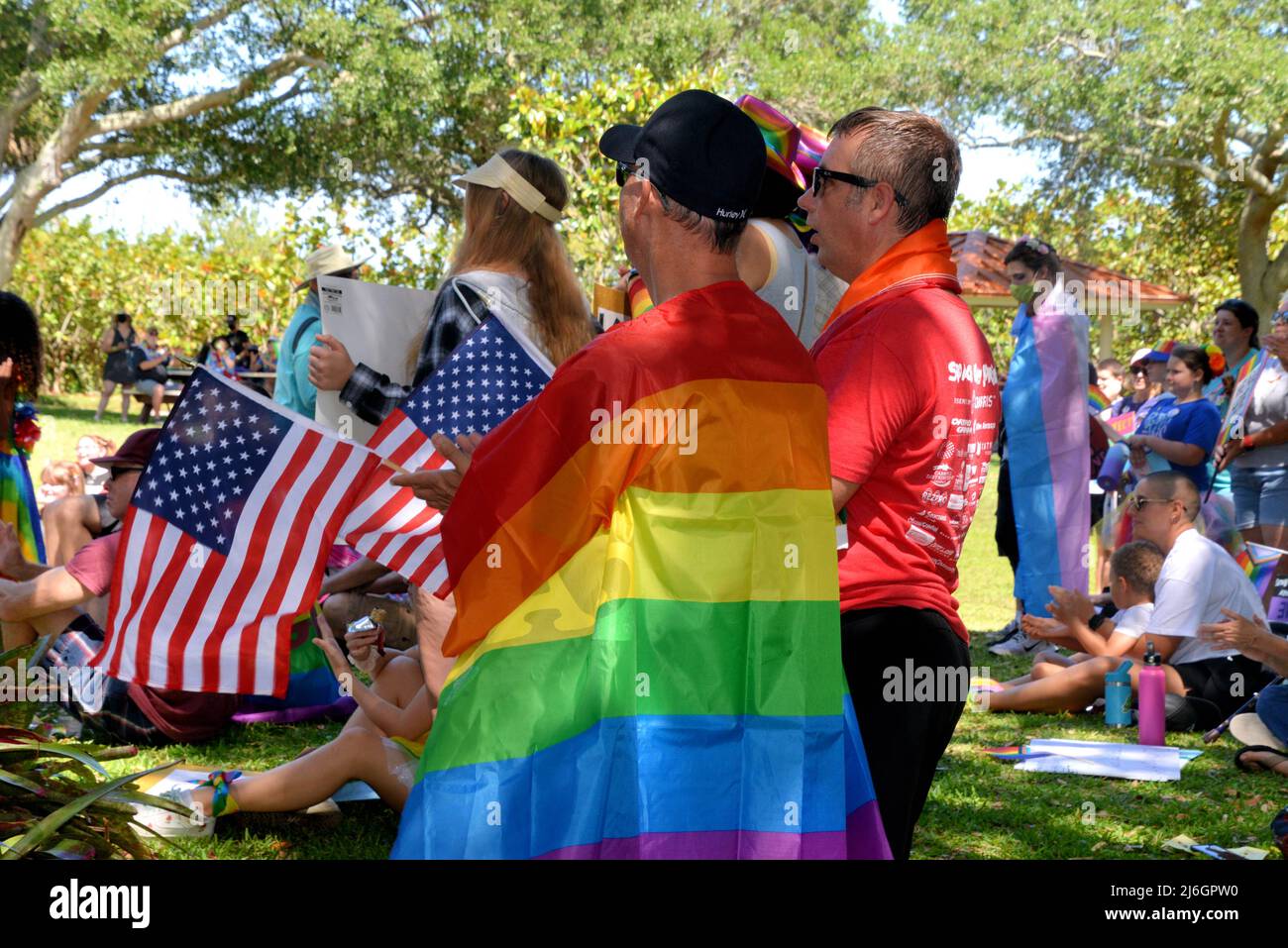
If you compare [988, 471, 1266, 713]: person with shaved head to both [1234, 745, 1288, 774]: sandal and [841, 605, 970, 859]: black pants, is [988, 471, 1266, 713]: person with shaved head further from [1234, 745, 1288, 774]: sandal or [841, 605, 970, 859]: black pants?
[841, 605, 970, 859]: black pants

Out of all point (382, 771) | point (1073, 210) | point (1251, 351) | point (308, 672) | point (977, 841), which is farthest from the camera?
point (1073, 210)

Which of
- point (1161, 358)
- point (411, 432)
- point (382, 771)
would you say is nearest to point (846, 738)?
point (411, 432)

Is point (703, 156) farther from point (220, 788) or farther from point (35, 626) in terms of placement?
point (35, 626)

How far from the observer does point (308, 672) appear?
6.14 metres

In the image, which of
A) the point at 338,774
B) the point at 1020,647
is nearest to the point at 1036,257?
the point at 1020,647

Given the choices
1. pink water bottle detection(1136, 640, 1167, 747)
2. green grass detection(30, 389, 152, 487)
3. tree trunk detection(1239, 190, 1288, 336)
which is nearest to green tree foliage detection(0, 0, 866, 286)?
green grass detection(30, 389, 152, 487)

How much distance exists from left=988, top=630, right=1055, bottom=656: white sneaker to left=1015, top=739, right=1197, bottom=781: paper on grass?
7.87ft

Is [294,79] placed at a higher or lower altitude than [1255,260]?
higher

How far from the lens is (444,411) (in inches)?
144

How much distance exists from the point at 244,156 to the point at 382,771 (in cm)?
2280

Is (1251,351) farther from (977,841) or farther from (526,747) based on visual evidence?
(526,747)

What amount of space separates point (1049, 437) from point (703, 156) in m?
6.14

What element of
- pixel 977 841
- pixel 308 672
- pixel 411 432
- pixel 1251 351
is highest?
pixel 1251 351

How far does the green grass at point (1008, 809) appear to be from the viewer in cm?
460
